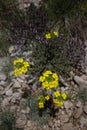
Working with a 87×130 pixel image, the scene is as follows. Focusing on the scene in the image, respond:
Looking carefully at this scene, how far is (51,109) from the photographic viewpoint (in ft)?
12.5

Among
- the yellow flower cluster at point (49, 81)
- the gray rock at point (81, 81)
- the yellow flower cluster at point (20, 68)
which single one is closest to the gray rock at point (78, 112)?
the gray rock at point (81, 81)

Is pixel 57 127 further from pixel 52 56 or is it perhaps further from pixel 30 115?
pixel 52 56

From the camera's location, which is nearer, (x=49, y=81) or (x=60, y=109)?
(x=49, y=81)

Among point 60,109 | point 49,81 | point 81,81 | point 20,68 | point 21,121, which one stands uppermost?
point 20,68

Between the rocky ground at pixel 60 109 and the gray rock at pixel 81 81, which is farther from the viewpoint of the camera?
the gray rock at pixel 81 81

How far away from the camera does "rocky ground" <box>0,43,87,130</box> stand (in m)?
3.68

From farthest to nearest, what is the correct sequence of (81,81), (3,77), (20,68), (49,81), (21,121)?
1. (3,77)
2. (81,81)
3. (21,121)
4. (20,68)
5. (49,81)

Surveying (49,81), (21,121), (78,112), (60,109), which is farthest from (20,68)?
(78,112)

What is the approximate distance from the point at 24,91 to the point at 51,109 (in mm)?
573

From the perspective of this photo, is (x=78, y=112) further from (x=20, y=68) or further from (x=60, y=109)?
(x=20, y=68)

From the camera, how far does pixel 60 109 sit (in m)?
3.82

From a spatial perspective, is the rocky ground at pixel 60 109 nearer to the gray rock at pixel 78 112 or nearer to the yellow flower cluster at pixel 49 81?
the gray rock at pixel 78 112

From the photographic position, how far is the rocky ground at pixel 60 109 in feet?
12.1

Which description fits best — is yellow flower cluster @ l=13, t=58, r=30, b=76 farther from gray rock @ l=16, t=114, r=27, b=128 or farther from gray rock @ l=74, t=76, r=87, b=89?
gray rock @ l=74, t=76, r=87, b=89
